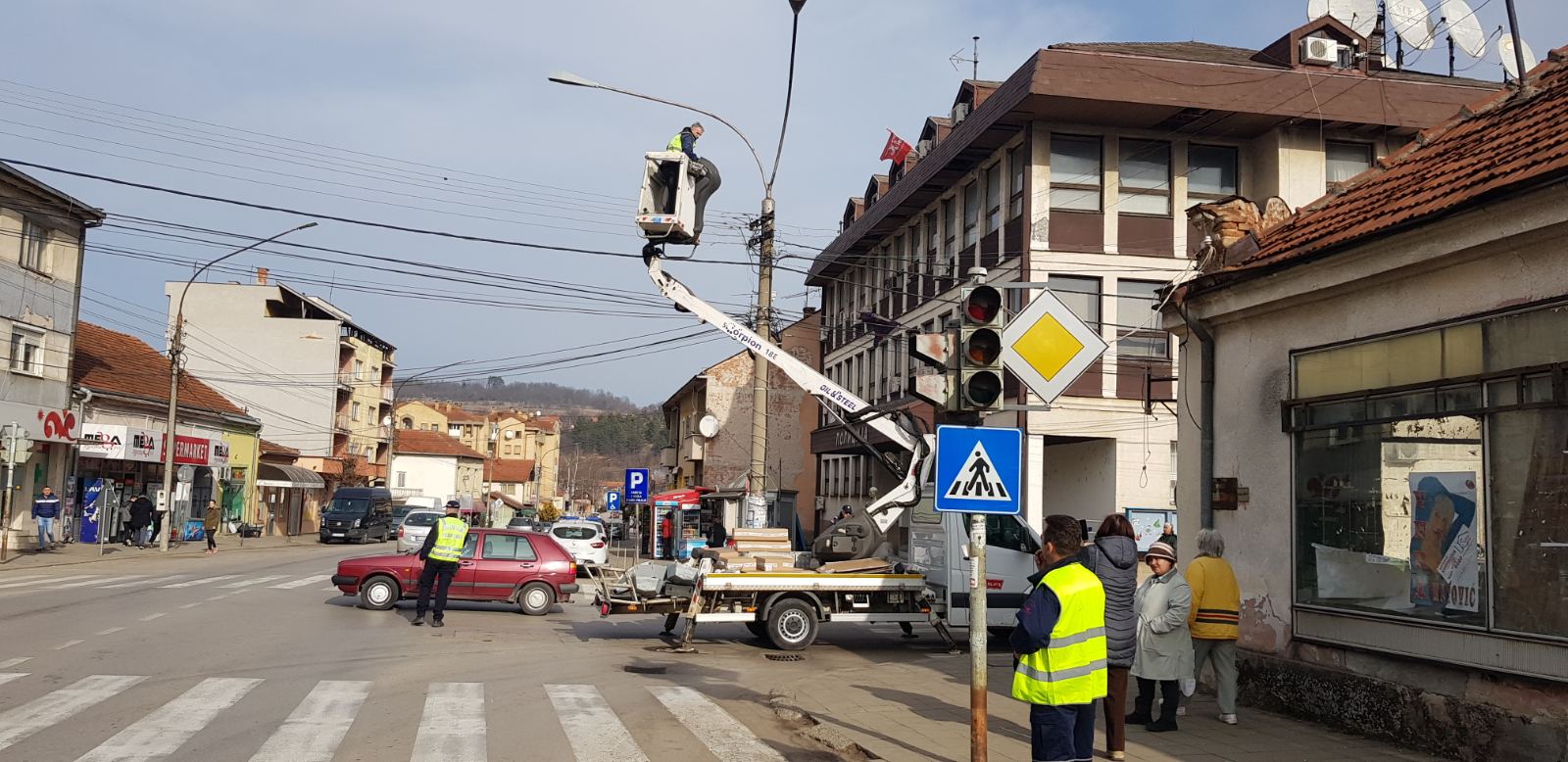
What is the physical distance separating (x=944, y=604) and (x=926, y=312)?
18618mm

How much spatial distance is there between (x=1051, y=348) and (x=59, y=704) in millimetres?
8079

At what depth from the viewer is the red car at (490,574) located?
18.3 meters

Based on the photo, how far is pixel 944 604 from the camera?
15.5 meters

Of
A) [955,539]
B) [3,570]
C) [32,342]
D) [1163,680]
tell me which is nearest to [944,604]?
[955,539]

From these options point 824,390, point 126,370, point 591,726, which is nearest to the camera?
point 591,726

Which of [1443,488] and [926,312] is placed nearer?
[1443,488]

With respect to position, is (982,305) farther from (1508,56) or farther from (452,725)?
(1508,56)

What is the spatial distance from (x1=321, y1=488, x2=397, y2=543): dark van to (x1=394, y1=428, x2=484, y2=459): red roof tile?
153 feet

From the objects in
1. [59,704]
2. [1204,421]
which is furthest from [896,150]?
[59,704]

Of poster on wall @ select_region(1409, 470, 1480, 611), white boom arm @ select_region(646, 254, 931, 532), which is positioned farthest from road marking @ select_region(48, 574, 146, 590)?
poster on wall @ select_region(1409, 470, 1480, 611)

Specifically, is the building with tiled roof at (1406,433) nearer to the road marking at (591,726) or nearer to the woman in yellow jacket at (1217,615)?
the woman in yellow jacket at (1217,615)

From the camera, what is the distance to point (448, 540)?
1642 centimetres

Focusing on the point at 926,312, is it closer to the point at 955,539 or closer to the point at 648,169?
the point at 955,539

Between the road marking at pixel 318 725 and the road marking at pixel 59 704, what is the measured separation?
1.58 metres
